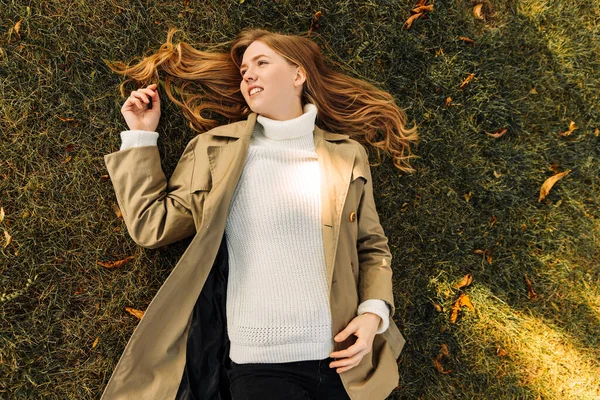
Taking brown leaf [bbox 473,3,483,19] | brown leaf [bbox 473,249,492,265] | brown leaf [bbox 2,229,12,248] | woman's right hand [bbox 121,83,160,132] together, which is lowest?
brown leaf [bbox 2,229,12,248]

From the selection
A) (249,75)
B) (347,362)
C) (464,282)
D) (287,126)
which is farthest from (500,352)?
(249,75)

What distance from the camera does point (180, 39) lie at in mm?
3260

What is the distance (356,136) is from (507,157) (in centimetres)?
131

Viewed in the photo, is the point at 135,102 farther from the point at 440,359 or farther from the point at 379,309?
the point at 440,359

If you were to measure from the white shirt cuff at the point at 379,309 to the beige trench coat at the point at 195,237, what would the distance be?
0.14 feet

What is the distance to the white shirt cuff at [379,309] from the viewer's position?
272 cm

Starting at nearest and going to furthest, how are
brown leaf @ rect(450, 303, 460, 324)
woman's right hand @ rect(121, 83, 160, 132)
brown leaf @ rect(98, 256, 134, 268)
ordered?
1. woman's right hand @ rect(121, 83, 160, 132)
2. brown leaf @ rect(98, 256, 134, 268)
3. brown leaf @ rect(450, 303, 460, 324)

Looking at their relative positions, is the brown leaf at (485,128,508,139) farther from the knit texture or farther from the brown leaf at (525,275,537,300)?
the knit texture

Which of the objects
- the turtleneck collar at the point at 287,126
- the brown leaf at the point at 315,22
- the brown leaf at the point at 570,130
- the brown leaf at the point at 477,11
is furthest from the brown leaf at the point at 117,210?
the brown leaf at the point at 570,130

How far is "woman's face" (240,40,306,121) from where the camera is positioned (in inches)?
113

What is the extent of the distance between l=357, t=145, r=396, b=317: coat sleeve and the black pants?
0.52 m

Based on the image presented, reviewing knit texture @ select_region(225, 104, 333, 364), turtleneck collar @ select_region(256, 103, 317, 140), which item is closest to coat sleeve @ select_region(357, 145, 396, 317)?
knit texture @ select_region(225, 104, 333, 364)

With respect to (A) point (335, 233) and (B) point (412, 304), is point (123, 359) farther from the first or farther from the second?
(B) point (412, 304)

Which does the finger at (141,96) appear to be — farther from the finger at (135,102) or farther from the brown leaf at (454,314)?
the brown leaf at (454,314)
